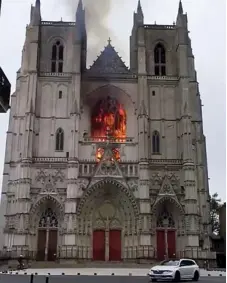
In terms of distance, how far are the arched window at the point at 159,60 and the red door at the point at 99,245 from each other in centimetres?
1772

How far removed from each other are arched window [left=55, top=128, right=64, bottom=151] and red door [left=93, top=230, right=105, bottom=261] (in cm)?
877

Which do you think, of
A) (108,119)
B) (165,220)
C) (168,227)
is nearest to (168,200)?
(165,220)

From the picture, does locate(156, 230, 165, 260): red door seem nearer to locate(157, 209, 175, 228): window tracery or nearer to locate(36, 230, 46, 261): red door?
locate(157, 209, 175, 228): window tracery

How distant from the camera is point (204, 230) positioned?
39188 mm

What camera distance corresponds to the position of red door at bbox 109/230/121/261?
38.4 metres

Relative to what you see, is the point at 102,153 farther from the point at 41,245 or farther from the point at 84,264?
the point at 84,264

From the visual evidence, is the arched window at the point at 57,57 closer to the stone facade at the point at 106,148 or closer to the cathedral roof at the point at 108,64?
the stone facade at the point at 106,148

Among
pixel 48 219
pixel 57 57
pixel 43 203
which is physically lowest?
pixel 48 219

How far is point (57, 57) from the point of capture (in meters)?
45.2

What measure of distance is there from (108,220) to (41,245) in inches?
253

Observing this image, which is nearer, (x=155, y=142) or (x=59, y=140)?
(x=59, y=140)

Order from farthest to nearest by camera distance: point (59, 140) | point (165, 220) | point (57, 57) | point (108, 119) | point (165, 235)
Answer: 1. point (57, 57)
2. point (108, 119)
3. point (59, 140)
4. point (165, 220)
5. point (165, 235)

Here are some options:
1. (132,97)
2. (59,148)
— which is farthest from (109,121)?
(59,148)

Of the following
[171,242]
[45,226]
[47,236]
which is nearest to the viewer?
[47,236]
